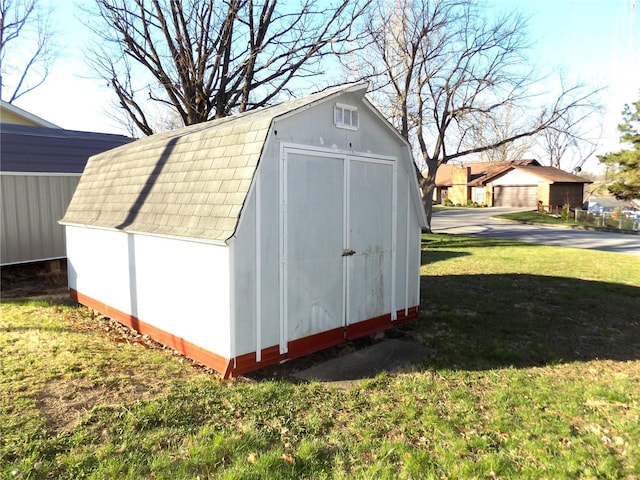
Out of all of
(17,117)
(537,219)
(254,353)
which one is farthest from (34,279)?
(537,219)

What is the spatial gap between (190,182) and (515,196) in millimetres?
45740

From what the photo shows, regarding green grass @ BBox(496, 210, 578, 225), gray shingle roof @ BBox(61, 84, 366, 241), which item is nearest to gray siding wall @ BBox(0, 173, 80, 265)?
gray shingle roof @ BBox(61, 84, 366, 241)

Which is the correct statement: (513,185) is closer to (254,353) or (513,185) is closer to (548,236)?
(548,236)

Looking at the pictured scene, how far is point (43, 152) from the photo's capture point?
34.9ft

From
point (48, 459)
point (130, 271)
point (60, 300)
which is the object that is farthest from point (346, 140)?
point (60, 300)

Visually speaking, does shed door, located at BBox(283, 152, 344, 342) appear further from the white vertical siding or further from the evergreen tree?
the evergreen tree

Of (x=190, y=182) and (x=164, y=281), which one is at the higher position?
(x=190, y=182)

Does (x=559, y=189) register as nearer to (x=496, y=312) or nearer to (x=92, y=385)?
(x=496, y=312)

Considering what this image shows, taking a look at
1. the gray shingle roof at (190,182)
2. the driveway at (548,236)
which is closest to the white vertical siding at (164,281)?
the gray shingle roof at (190,182)

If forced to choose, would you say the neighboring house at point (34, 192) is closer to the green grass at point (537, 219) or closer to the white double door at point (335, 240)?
the white double door at point (335, 240)

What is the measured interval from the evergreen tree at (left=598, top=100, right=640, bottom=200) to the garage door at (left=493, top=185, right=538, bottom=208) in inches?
444

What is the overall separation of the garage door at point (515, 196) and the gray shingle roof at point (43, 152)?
136 feet

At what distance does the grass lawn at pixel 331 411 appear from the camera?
10.6 feet

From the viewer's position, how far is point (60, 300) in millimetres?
8289
